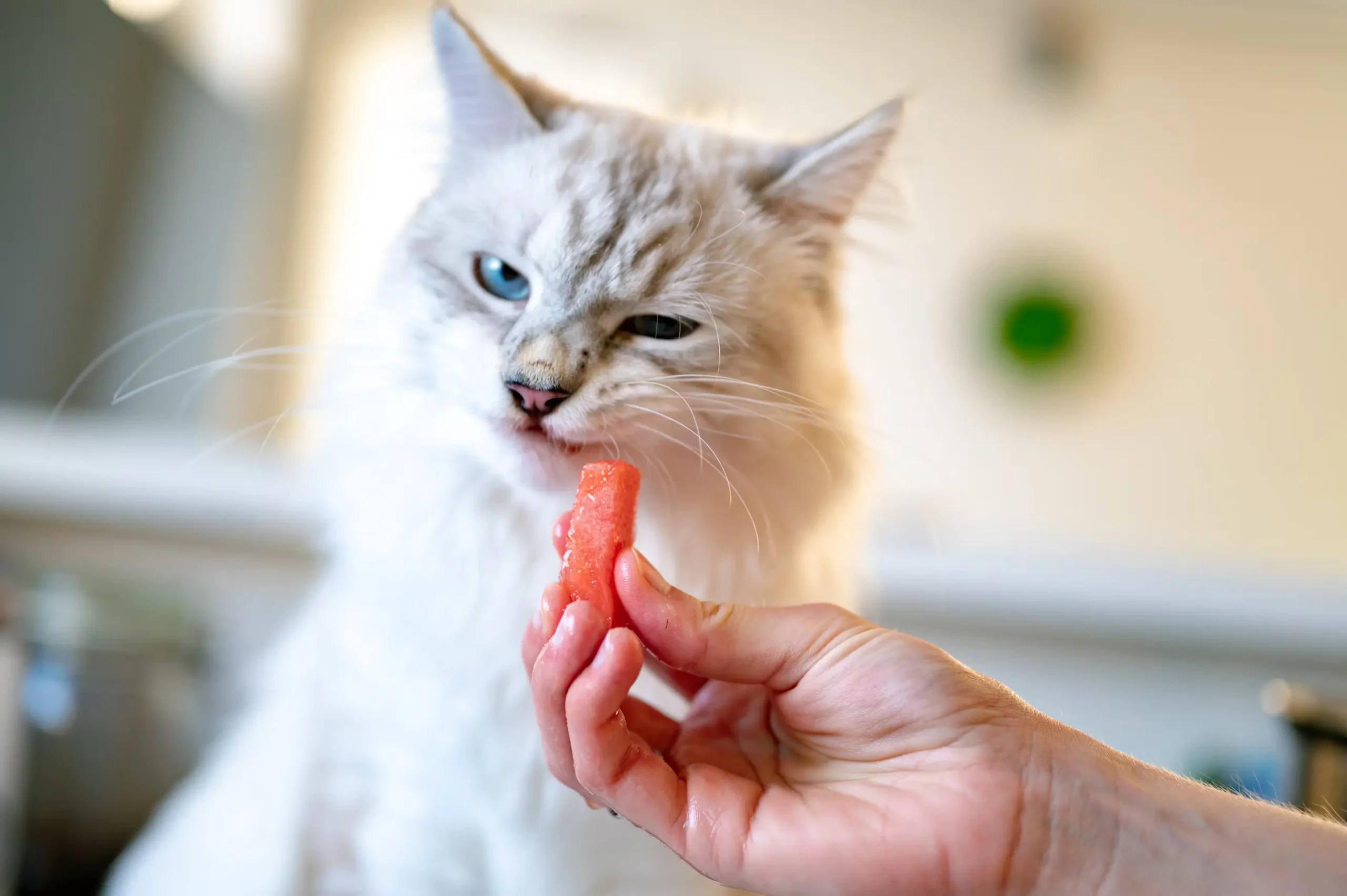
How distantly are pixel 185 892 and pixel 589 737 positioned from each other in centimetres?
80

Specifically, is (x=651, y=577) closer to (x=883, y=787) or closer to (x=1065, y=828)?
(x=883, y=787)

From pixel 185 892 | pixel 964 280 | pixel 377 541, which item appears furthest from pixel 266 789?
pixel 964 280

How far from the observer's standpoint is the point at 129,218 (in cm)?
229

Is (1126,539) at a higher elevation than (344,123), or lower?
lower

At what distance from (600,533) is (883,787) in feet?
1.02

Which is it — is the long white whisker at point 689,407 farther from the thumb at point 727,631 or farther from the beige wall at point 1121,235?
the beige wall at point 1121,235

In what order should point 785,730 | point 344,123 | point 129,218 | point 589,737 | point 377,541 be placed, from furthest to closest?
point 344,123 < point 129,218 < point 377,541 < point 785,730 < point 589,737

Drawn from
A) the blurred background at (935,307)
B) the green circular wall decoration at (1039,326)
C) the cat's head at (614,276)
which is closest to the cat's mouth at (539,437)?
the cat's head at (614,276)

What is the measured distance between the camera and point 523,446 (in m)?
0.85

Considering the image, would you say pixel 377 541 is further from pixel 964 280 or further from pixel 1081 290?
pixel 1081 290

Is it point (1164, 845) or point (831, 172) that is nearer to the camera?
point (1164, 845)

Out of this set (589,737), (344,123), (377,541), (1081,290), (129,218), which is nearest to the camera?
(589,737)

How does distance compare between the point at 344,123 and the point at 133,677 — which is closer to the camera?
the point at 133,677

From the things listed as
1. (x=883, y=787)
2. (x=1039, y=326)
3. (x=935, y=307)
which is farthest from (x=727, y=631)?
(x=1039, y=326)
